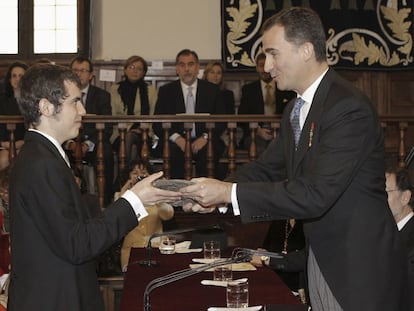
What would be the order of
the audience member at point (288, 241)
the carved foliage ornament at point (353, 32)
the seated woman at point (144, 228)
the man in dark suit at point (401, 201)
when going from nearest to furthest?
the man in dark suit at point (401, 201)
the audience member at point (288, 241)
the seated woman at point (144, 228)
the carved foliage ornament at point (353, 32)

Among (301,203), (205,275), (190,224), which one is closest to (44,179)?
(301,203)

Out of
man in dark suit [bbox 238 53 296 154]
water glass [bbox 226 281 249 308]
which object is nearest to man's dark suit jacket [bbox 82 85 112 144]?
man in dark suit [bbox 238 53 296 154]

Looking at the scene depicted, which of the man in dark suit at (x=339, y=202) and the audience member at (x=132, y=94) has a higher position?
the audience member at (x=132, y=94)

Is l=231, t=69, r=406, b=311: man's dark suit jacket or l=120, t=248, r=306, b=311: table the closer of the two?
l=231, t=69, r=406, b=311: man's dark suit jacket

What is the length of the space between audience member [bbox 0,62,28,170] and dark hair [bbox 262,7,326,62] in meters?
5.07

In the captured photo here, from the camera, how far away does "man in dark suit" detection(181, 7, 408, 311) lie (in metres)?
3.03

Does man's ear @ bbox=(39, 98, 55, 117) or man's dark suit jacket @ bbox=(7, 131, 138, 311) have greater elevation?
man's ear @ bbox=(39, 98, 55, 117)

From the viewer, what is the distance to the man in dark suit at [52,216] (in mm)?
3014

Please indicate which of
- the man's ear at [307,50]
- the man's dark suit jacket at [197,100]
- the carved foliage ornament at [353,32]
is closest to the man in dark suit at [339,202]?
the man's ear at [307,50]

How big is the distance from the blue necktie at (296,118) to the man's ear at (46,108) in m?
0.97

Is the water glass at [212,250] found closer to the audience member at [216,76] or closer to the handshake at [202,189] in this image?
the handshake at [202,189]

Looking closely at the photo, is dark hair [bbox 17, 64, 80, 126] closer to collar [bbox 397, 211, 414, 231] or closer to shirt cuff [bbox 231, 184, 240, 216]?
shirt cuff [bbox 231, 184, 240, 216]

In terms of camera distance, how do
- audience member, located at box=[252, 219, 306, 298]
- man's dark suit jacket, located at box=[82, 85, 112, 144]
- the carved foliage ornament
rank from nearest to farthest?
audience member, located at box=[252, 219, 306, 298] < man's dark suit jacket, located at box=[82, 85, 112, 144] < the carved foliage ornament

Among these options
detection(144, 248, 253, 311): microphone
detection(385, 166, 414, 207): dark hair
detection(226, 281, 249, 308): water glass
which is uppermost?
detection(385, 166, 414, 207): dark hair
